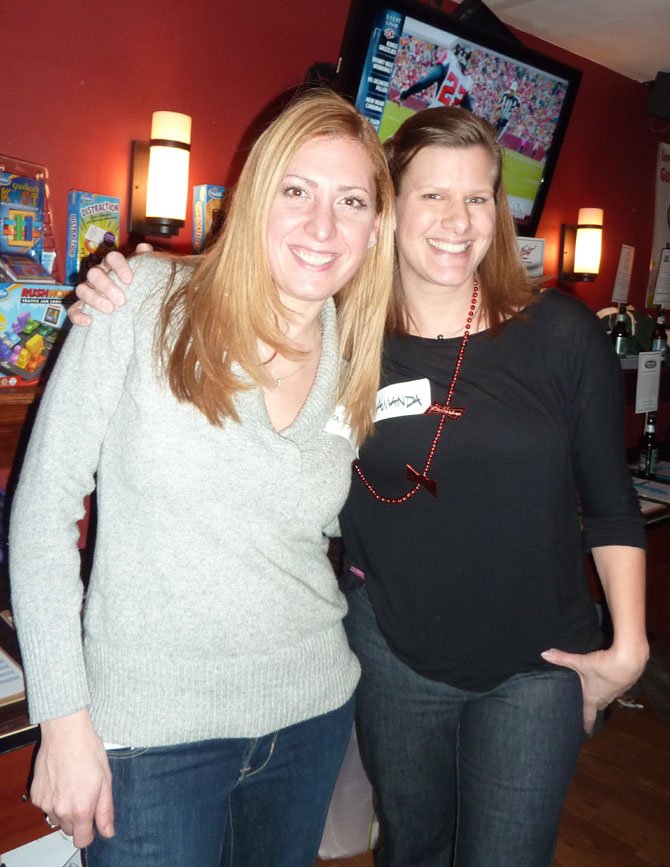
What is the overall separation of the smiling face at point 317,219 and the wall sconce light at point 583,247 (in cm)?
258

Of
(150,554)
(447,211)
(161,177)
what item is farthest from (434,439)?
(161,177)

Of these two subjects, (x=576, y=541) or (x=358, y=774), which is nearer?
(x=576, y=541)

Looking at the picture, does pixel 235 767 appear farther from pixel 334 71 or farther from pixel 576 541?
pixel 334 71

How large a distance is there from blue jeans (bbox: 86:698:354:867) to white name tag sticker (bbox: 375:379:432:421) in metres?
0.51

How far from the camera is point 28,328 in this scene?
→ 5.69ft

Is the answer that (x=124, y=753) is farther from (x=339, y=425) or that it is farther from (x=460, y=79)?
(x=460, y=79)

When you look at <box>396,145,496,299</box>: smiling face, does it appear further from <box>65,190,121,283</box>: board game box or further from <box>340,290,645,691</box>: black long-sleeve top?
<box>65,190,121,283</box>: board game box

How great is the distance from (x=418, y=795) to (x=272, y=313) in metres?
0.93

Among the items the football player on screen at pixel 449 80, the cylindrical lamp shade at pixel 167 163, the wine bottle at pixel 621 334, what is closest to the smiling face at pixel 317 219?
the cylindrical lamp shade at pixel 167 163

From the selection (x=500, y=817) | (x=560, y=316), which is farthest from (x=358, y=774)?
(x=560, y=316)

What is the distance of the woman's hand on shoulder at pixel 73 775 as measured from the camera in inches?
37.3

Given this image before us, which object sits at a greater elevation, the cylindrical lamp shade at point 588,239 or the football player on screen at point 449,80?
the football player on screen at point 449,80

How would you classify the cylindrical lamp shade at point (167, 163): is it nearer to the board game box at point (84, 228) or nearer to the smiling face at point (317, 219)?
the board game box at point (84, 228)

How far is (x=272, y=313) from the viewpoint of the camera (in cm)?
119
